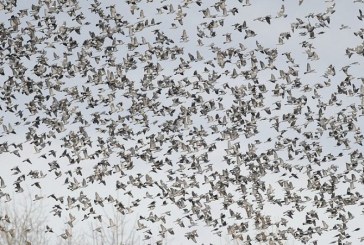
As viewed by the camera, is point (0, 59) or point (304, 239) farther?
point (304, 239)

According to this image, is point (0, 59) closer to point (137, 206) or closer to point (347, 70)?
point (137, 206)

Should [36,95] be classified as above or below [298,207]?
above

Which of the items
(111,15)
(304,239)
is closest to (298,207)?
(304,239)

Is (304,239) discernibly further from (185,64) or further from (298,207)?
(185,64)

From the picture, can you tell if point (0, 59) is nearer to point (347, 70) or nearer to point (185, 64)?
point (185, 64)

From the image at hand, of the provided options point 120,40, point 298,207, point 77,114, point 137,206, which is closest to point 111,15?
point 120,40

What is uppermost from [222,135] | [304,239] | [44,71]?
[44,71]

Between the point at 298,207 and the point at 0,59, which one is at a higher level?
the point at 0,59

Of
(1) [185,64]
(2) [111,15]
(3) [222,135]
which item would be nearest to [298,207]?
(3) [222,135]

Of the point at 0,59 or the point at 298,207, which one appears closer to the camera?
the point at 0,59
